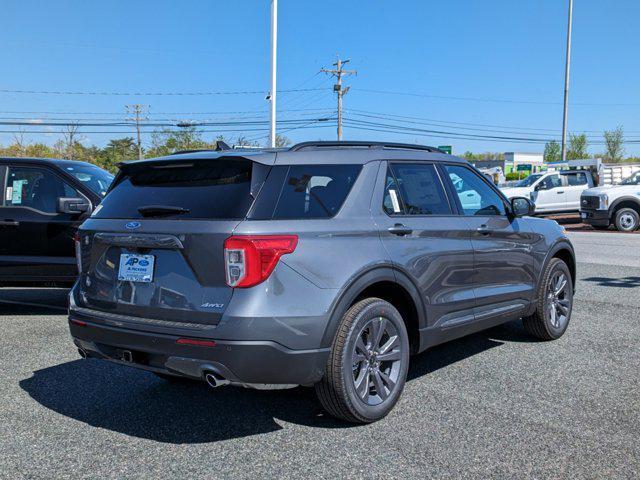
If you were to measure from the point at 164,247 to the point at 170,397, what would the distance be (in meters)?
1.51

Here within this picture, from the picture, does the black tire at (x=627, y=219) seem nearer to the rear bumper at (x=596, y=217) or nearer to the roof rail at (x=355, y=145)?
the rear bumper at (x=596, y=217)

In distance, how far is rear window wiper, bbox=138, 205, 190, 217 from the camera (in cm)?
367

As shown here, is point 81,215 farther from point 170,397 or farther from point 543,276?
point 543,276

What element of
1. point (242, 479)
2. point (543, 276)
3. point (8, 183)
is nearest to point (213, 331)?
point (242, 479)

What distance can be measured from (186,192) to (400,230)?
1.42 m

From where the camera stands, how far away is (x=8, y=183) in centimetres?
Result: 741

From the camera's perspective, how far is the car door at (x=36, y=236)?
7.04 meters

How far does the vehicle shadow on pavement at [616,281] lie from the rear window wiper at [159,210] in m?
7.61

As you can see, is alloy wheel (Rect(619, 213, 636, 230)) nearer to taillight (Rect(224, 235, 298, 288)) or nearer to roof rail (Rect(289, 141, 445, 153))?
roof rail (Rect(289, 141, 445, 153))

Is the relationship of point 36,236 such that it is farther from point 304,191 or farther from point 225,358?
point 225,358

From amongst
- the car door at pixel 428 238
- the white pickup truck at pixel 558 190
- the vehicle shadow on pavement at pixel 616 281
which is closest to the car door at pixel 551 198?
the white pickup truck at pixel 558 190

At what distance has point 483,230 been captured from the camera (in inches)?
197

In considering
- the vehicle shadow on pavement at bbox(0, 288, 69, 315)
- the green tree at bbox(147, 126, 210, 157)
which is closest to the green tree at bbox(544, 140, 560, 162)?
the green tree at bbox(147, 126, 210, 157)

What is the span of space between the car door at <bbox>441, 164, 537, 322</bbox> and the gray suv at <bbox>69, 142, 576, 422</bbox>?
26 centimetres
